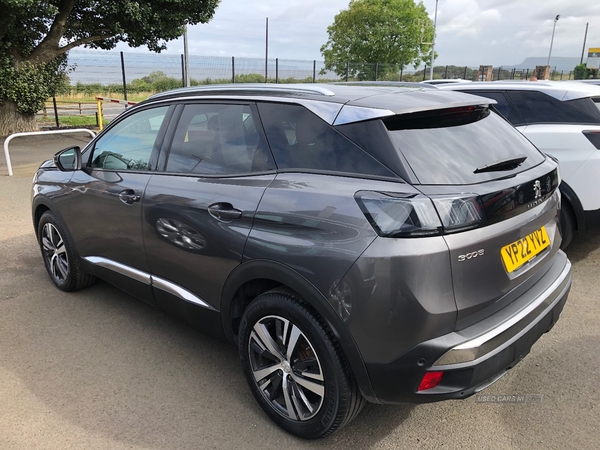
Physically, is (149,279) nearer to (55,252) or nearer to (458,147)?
(55,252)

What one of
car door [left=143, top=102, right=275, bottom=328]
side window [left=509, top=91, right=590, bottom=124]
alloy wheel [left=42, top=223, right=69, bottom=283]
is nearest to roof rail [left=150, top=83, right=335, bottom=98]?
car door [left=143, top=102, right=275, bottom=328]

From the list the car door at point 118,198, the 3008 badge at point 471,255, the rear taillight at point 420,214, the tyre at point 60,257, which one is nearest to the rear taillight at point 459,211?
the rear taillight at point 420,214

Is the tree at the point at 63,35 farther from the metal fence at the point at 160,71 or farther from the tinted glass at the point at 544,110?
the tinted glass at the point at 544,110

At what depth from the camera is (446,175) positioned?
2.10 meters

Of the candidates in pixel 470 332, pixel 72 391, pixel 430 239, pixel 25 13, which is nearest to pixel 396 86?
pixel 430 239

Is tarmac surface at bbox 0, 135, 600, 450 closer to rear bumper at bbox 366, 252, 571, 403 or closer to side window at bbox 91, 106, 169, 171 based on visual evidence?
rear bumper at bbox 366, 252, 571, 403

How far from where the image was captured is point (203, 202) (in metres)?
2.62

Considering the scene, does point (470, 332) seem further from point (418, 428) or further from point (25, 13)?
point (25, 13)

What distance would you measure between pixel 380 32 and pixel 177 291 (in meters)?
43.2

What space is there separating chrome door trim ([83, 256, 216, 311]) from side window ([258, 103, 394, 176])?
0.99 metres

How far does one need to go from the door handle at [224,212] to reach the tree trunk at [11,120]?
1304 cm

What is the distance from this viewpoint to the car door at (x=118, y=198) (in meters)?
3.14

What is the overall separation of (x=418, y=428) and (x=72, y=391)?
1.98m

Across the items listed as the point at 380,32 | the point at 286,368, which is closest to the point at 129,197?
the point at 286,368
